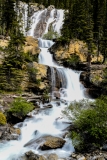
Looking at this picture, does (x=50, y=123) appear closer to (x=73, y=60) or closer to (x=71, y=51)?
(x=73, y=60)

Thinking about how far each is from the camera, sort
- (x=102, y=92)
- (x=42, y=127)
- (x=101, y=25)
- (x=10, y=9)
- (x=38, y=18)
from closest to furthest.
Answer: (x=42, y=127) → (x=102, y=92) → (x=10, y=9) → (x=101, y=25) → (x=38, y=18)

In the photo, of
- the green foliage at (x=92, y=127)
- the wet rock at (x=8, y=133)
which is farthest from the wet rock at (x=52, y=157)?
the wet rock at (x=8, y=133)

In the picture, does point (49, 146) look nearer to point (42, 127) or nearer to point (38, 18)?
point (42, 127)

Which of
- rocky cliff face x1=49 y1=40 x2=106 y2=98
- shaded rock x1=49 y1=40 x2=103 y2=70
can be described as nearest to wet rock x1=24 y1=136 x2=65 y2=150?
rocky cliff face x1=49 y1=40 x2=106 y2=98

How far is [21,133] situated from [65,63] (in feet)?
74.2

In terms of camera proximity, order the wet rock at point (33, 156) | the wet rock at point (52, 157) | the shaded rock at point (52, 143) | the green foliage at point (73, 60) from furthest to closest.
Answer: the green foliage at point (73, 60), the shaded rock at point (52, 143), the wet rock at point (52, 157), the wet rock at point (33, 156)

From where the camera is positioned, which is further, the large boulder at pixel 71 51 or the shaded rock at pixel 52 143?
the large boulder at pixel 71 51

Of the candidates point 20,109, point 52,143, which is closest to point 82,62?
point 20,109

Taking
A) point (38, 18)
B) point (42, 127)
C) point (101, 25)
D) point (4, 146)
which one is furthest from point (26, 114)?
point (38, 18)

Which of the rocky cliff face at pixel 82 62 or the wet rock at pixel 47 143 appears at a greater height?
the rocky cliff face at pixel 82 62

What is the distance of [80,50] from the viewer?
45.7 meters

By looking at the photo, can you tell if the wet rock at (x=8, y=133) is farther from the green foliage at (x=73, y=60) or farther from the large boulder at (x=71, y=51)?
the large boulder at (x=71, y=51)

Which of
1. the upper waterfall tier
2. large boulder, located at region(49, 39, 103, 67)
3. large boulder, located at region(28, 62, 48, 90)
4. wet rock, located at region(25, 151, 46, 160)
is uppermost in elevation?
the upper waterfall tier

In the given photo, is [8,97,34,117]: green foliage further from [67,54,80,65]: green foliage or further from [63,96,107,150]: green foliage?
[67,54,80,65]: green foliage
